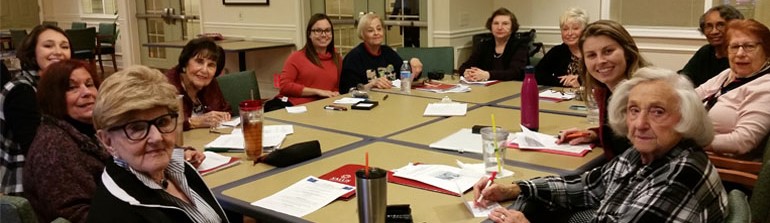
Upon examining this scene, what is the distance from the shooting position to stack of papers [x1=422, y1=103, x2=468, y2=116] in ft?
10.2

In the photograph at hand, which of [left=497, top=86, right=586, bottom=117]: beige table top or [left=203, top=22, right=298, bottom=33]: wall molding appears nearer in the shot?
[left=497, top=86, right=586, bottom=117]: beige table top

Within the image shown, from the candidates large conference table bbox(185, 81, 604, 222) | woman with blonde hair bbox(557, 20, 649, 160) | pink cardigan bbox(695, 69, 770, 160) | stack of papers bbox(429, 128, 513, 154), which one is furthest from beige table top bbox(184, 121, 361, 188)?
pink cardigan bbox(695, 69, 770, 160)

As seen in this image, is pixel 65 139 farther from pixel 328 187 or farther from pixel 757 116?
pixel 757 116

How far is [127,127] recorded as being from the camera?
150 cm

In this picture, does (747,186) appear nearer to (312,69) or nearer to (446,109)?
(446,109)

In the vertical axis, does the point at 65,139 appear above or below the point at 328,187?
above

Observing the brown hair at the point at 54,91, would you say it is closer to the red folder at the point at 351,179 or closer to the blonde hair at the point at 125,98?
the blonde hair at the point at 125,98

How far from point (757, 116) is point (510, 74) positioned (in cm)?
200

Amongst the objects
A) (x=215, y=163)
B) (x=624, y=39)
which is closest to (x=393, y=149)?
(x=215, y=163)

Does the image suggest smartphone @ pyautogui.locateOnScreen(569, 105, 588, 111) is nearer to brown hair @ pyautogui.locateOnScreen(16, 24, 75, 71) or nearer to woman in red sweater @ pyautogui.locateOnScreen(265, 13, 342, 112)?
woman in red sweater @ pyautogui.locateOnScreen(265, 13, 342, 112)

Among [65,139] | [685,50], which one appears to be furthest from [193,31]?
[65,139]

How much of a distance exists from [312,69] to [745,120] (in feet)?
8.38

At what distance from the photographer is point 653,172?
1596 mm

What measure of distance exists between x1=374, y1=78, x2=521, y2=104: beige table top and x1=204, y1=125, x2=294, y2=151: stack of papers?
1.10m
